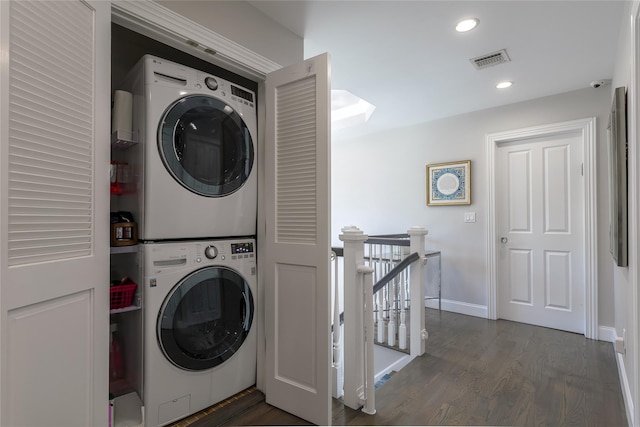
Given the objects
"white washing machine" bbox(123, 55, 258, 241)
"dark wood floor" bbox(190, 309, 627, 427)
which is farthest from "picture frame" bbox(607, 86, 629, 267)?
"white washing machine" bbox(123, 55, 258, 241)

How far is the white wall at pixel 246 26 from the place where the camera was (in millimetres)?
1603

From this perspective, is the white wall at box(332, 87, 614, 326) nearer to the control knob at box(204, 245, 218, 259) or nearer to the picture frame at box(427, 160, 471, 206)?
the picture frame at box(427, 160, 471, 206)

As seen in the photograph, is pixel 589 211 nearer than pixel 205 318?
No

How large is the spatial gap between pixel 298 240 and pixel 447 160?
287 cm

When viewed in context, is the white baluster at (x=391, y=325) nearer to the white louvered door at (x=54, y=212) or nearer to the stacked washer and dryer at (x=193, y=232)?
the stacked washer and dryer at (x=193, y=232)

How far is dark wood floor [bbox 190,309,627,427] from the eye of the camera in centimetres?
175

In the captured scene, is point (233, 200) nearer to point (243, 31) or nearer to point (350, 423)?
point (243, 31)

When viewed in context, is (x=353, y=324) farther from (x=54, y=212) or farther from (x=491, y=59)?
(x=491, y=59)

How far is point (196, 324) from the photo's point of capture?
1.71 metres

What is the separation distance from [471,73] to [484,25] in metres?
0.72

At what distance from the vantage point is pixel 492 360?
248 cm

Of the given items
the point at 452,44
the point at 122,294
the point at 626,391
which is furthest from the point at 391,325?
the point at 452,44

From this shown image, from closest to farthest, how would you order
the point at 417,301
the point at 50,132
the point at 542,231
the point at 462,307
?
the point at 50,132 < the point at 417,301 < the point at 542,231 < the point at 462,307

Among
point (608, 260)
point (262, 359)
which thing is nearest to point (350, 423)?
point (262, 359)
